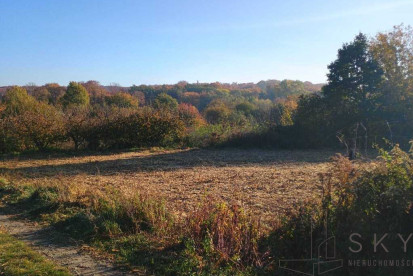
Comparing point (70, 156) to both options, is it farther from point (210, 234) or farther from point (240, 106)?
point (240, 106)

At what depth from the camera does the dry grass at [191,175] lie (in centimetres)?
815

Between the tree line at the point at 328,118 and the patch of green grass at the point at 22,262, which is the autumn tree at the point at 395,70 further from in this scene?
the patch of green grass at the point at 22,262

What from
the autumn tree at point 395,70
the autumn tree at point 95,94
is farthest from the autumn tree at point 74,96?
the autumn tree at point 395,70

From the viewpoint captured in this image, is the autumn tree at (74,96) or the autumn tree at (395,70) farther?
the autumn tree at (74,96)

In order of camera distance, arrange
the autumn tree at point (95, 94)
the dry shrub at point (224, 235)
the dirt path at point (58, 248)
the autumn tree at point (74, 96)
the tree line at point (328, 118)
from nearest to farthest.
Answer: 1. the dirt path at point (58, 248)
2. the dry shrub at point (224, 235)
3. the tree line at point (328, 118)
4. the autumn tree at point (74, 96)
5. the autumn tree at point (95, 94)

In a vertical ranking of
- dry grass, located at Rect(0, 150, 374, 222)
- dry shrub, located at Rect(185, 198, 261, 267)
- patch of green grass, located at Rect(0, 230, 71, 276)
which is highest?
dry shrub, located at Rect(185, 198, 261, 267)

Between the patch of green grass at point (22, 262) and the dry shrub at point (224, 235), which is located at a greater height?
the dry shrub at point (224, 235)

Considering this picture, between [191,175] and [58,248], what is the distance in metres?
6.90

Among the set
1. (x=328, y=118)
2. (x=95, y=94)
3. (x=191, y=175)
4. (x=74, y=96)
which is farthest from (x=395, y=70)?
(x=95, y=94)

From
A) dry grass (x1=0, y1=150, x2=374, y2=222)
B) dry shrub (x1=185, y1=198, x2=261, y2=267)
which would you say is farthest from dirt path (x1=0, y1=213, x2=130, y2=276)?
dry grass (x1=0, y1=150, x2=374, y2=222)

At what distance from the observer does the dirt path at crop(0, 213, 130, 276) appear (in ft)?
14.9

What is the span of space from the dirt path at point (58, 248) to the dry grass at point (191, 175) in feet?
5.22

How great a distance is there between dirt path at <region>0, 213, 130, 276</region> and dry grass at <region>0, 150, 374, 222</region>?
5.22ft

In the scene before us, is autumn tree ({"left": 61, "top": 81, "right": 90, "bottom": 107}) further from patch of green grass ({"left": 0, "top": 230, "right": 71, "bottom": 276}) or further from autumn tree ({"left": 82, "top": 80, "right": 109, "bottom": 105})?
patch of green grass ({"left": 0, "top": 230, "right": 71, "bottom": 276})
